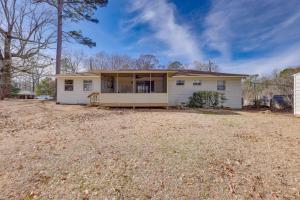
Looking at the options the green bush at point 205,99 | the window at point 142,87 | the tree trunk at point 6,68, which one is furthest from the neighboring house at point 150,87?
the tree trunk at point 6,68

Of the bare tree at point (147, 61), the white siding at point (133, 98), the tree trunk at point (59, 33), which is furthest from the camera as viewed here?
the bare tree at point (147, 61)

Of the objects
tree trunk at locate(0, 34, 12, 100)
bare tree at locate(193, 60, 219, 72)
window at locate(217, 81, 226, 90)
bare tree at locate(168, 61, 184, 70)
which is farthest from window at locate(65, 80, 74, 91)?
bare tree at locate(193, 60, 219, 72)

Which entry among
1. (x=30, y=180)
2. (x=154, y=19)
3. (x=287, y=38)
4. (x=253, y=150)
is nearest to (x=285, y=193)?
(x=253, y=150)

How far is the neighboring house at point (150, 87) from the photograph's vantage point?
1465 cm

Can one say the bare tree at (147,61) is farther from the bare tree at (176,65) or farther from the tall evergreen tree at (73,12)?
the tall evergreen tree at (73,12)

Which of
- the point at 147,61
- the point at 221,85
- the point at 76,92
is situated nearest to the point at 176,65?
the point at 147,61

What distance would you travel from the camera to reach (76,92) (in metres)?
17.5

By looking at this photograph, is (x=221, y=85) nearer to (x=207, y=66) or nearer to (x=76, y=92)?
(x=76, y=92)

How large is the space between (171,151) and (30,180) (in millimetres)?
2756

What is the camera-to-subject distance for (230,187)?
320cm

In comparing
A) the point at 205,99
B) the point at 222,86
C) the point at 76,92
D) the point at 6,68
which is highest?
the point at 6,68

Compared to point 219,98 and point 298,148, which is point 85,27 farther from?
point 298,148

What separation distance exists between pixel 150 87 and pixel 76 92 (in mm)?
6511

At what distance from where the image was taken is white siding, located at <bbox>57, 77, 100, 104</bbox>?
17.4m
